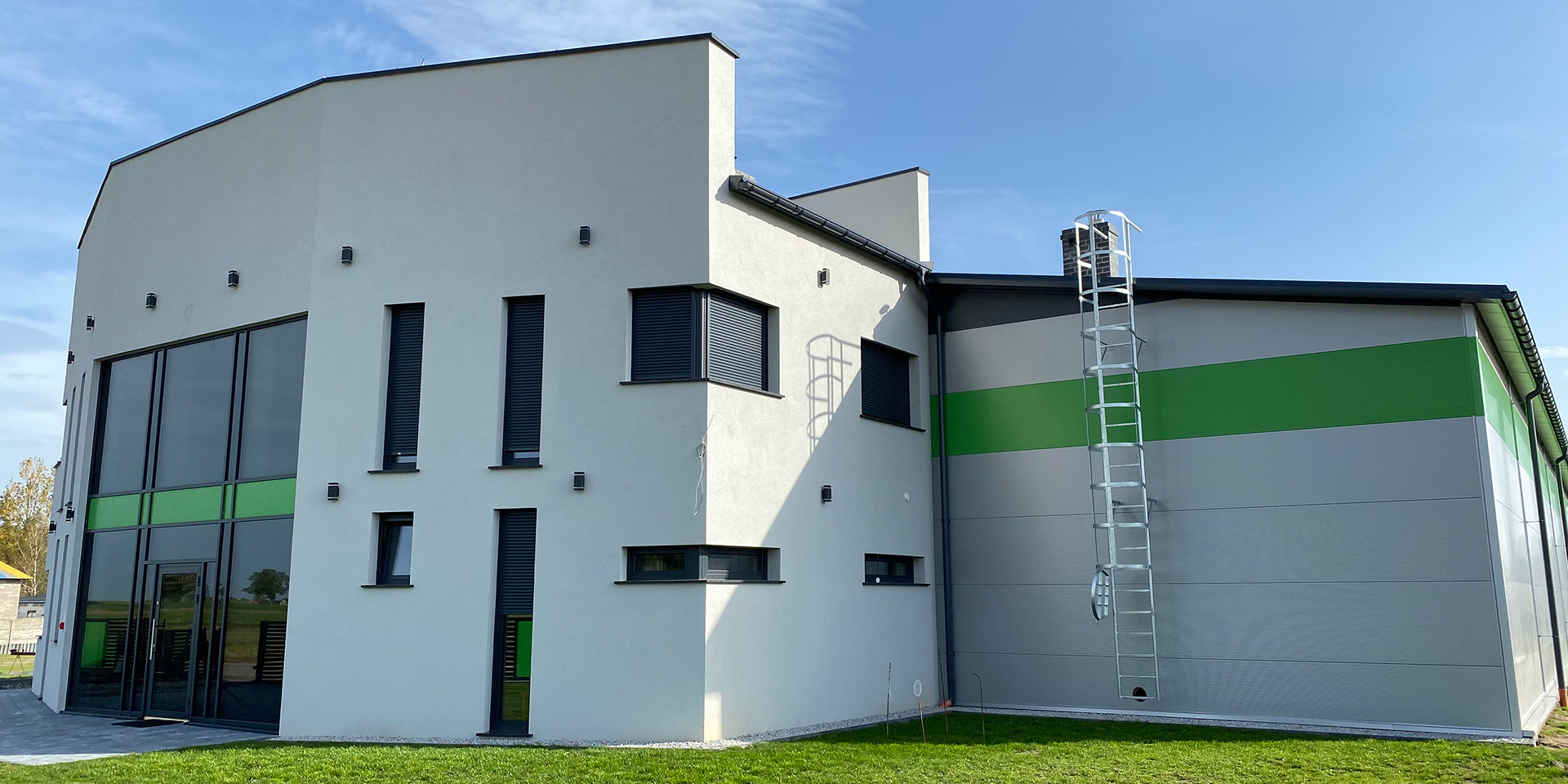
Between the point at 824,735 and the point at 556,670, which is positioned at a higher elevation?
the point at 556,670

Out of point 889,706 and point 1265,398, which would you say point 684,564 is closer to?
point 889,706

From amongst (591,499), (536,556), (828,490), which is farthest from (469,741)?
(828,490)

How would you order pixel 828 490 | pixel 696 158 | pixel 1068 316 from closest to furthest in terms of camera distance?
pixel 696 158 < pixel 828 490 < pixel 1068 316

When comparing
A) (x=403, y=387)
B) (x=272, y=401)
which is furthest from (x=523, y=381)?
(x=272, y=401)

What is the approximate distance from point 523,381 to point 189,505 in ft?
19.0

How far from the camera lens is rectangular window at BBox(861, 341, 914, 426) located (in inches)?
564

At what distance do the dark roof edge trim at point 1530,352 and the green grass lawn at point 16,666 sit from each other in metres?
26.6

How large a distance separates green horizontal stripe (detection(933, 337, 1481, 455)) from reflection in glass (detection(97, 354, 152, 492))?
1204cm

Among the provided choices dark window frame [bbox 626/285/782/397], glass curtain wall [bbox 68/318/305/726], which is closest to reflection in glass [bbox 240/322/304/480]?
glass curtain wall [bbox 68/318/305/726]

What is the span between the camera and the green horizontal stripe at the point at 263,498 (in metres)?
13.0

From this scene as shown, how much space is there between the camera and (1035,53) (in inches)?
594

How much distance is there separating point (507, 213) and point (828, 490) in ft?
16.8

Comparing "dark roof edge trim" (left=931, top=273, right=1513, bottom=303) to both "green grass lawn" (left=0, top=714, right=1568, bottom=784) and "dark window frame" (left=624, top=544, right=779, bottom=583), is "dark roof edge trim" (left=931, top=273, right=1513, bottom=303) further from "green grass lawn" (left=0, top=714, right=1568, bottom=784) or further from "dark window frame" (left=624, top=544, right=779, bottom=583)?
"dark window frame" (left=624, top=544, right=779, bottom=583)

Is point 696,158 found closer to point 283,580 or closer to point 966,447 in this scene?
point 966,447
